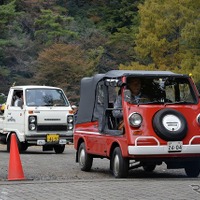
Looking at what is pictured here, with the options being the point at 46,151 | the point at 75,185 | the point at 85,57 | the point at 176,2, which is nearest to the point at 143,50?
the point at 176,2

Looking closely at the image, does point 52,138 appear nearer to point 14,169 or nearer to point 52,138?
point 52,138

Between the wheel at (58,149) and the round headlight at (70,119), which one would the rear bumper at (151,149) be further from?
the wheel at (58,149)

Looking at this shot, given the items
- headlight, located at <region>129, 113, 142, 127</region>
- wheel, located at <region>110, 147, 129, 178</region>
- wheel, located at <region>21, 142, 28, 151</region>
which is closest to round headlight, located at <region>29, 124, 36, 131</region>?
wheel, located at <region>21, 142, 28, 151</region>

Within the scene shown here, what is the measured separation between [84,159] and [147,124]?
2.83m

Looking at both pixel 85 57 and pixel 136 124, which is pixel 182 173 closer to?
pixel 136 124

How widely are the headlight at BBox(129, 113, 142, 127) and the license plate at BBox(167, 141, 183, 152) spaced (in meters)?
0.69

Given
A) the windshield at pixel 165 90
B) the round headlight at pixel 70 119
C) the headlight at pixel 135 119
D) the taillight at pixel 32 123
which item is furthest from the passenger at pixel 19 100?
the headlight at pixel 135 119

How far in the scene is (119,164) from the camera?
13.9 metres

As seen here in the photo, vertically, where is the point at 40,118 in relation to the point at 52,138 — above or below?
above

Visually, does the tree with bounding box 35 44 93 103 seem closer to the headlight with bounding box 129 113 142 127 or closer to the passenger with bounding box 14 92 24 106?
the passenger with bounding box 14 92 24 106

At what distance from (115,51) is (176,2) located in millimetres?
12645

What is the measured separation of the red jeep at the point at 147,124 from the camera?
1348cm

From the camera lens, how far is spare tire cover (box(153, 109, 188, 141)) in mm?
13469

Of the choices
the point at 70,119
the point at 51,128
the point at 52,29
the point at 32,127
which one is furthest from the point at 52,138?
the point at 52,29
